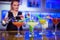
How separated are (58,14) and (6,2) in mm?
1127

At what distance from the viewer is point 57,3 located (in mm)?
3439

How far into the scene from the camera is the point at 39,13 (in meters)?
3.35

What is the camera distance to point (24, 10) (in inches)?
130

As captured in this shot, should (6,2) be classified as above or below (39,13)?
above

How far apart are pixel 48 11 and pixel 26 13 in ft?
1.52

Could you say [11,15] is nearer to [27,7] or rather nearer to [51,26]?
[27,7]

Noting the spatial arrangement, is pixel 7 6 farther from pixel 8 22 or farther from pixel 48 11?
pixel 48 11

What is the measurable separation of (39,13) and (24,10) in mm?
318

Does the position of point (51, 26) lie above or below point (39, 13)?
below

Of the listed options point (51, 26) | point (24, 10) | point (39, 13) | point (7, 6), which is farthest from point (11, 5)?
point (51, 26)

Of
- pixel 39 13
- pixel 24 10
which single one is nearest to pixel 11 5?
pixel 24 10

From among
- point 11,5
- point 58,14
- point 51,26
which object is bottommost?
point 51,26

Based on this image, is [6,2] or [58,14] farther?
[58,14]

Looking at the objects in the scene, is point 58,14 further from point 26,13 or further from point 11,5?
point 11,5
